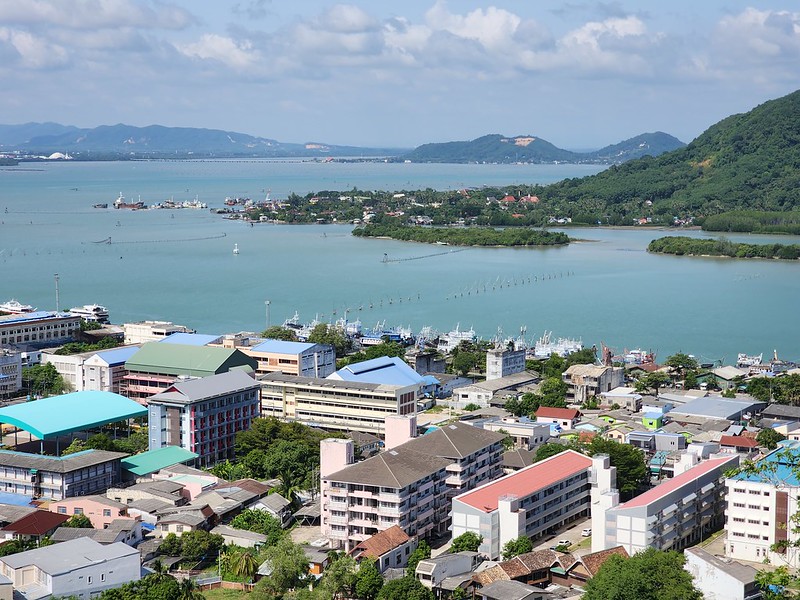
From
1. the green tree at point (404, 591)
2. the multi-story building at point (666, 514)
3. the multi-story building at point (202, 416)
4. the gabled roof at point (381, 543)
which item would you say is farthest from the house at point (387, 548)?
the multi-story building at point (202, 416)

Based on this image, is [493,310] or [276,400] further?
[493,310]

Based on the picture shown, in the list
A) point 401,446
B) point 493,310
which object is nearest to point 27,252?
point 493,310

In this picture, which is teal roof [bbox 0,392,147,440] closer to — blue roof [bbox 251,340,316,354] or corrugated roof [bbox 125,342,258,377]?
corrugated roof [bbox 125,342,258,377]

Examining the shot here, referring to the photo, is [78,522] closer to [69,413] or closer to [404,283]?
[69,413]

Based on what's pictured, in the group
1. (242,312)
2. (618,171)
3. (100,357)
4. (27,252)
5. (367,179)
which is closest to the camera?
(100,357)

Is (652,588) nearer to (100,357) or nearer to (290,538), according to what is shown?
(290,538)

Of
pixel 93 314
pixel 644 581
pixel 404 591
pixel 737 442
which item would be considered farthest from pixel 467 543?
pixel 93 314
